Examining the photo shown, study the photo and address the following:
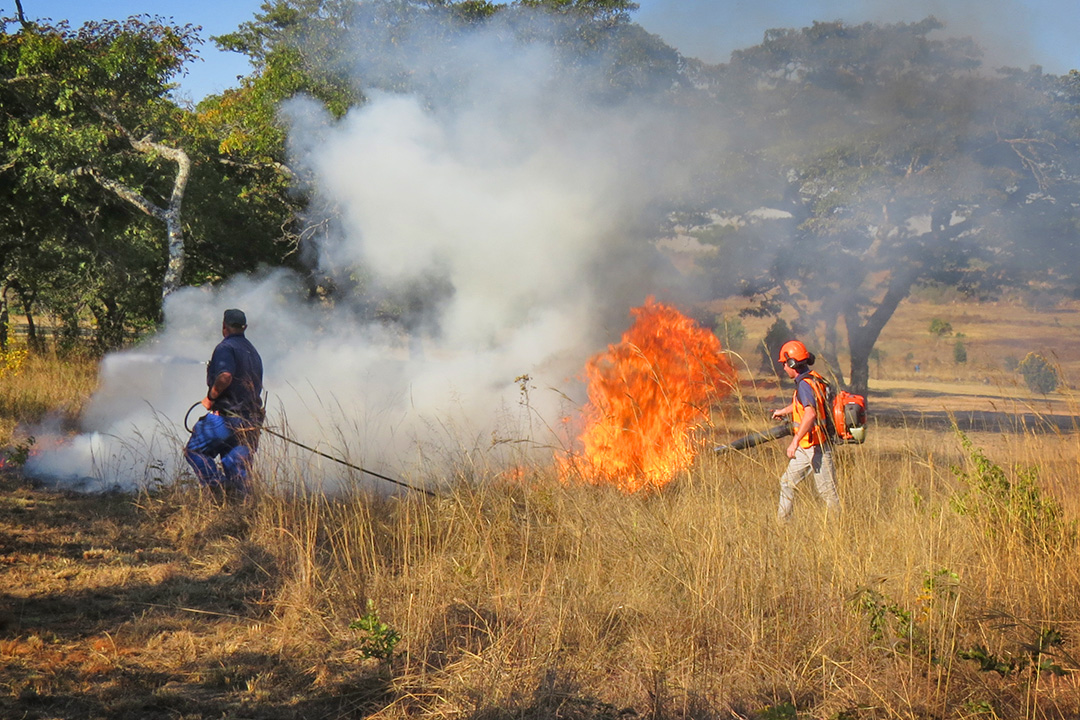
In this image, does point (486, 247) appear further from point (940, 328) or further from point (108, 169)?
point (940, 328)

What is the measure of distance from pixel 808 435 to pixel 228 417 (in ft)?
14.7

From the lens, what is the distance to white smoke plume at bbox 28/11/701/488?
9.31 meters

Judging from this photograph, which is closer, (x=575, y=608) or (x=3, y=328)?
(x=575, y=608)

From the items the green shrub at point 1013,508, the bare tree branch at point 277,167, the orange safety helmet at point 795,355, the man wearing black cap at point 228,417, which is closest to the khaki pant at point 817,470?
the orange safety helmet at point 795,355

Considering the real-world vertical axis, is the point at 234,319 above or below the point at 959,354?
below

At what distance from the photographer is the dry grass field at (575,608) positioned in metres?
3.51

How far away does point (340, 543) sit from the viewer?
5.11 meters

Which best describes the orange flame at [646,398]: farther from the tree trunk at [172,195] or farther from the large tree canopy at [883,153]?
the tree trunk at [172,195]

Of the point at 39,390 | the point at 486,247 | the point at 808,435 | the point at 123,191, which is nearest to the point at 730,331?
the point at 486,247

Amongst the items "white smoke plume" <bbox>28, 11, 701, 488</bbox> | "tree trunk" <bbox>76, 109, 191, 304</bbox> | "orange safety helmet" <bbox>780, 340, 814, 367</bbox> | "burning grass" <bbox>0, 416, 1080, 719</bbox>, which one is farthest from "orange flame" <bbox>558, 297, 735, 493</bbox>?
"tree trunk" <bbox>76, 109, 191, 304</bbox>

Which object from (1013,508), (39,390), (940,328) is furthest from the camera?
(940,328)

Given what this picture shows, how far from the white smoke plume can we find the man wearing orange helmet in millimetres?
2683

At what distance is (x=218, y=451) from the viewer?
697 cm

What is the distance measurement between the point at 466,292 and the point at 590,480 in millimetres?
4065
